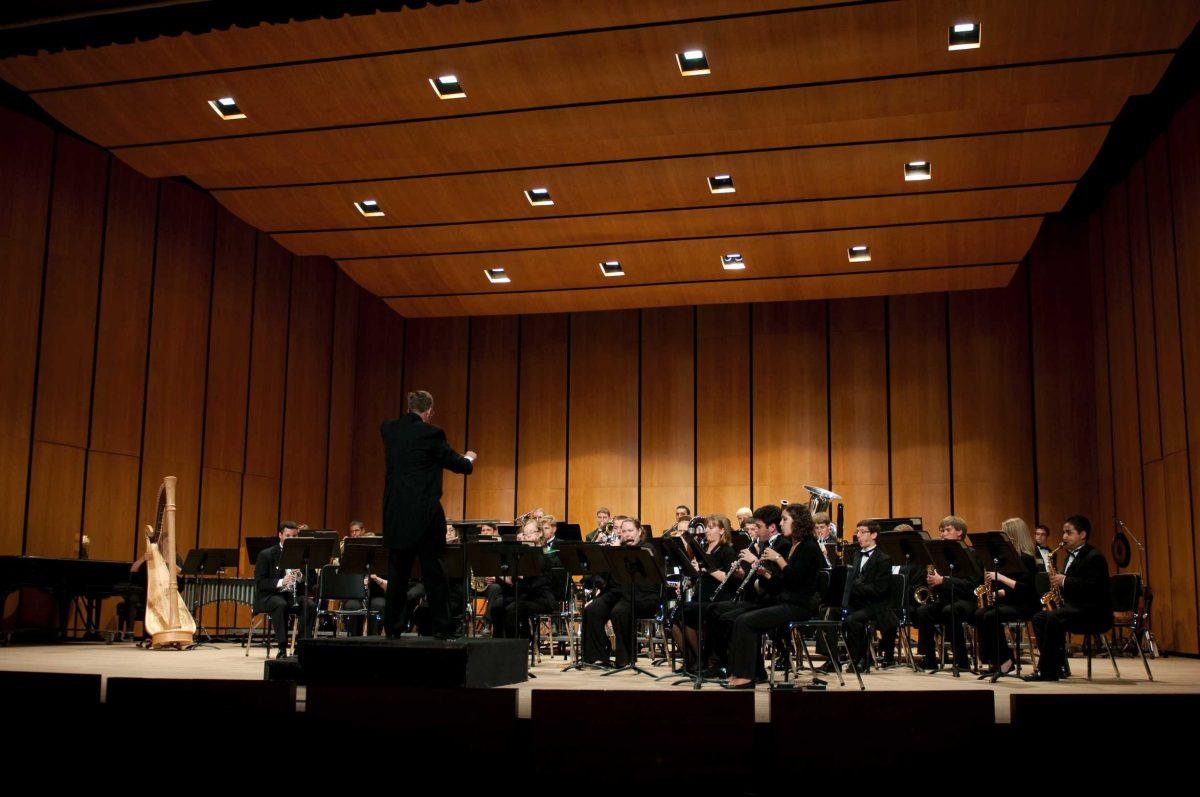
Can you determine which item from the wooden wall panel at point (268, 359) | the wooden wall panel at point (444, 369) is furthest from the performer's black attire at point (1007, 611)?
the wooden wall panel at point (268, 359)

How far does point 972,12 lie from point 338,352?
9879 mm

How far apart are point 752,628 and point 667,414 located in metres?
8.32

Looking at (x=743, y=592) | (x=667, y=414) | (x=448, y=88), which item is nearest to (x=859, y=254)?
(x=667, y=414)

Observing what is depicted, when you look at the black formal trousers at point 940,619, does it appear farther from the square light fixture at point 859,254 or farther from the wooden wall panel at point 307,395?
the wooden wall panel at point 307,395

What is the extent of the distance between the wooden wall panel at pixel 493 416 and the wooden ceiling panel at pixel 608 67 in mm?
5781

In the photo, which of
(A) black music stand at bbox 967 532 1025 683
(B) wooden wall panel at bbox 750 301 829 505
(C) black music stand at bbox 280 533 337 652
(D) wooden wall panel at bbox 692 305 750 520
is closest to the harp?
(C) black music stand at bbox 280 533 337 652

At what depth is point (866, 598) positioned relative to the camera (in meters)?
7.29

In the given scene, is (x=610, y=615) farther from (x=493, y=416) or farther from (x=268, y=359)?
(x=493, y=416)

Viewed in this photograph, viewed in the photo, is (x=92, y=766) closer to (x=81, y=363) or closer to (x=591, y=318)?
(x=81, y=363)

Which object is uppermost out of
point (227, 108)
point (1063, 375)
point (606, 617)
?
point (227, 108)

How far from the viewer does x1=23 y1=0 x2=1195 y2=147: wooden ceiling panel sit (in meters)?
7.86

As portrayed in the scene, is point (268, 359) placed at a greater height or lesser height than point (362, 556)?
greater

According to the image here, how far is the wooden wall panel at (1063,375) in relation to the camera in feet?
42.8

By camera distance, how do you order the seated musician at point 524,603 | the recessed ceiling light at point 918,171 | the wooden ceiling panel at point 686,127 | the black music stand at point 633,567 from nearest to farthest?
the black music stand at point 633,567, the seated musician at point 524,603, the wooden ceiling panel at point 686,127, the recessed ceiling light at point 918,171
